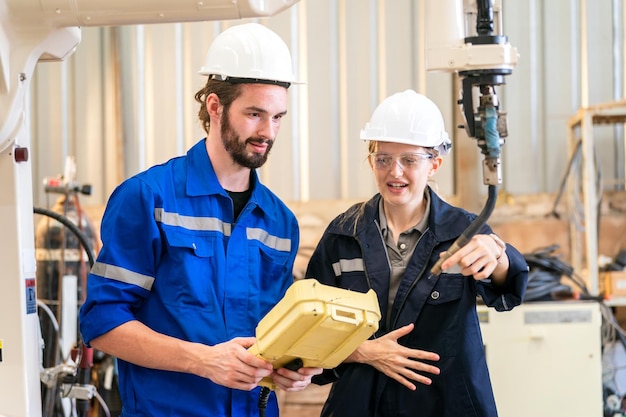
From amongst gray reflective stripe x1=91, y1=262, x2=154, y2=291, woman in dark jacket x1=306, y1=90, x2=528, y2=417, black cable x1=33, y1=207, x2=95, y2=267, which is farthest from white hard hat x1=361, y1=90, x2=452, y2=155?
black cable x1=33, y1=207, x2=95, y2=267

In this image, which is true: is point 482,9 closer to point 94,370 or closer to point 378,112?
point 378,112

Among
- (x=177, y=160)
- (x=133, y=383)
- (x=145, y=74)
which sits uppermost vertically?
(x=145, y=74)

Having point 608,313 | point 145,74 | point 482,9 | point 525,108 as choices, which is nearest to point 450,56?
point 482,9

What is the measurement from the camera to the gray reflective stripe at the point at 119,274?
1589 mm

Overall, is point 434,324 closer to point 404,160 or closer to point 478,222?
point 404,160

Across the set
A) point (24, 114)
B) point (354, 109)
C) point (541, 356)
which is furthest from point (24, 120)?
point (354, 109)

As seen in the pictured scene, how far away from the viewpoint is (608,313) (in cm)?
355

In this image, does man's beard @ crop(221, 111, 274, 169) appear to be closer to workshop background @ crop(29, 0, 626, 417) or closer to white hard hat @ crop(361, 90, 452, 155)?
white hard hat @ crop(361, 90, 452, 155)

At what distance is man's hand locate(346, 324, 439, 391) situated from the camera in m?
1.75

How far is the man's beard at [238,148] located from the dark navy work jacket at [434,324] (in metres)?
0.36

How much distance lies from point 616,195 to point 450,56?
10.6 feet

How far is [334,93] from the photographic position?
14.7ft

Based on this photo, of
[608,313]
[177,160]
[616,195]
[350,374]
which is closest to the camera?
[177,160]

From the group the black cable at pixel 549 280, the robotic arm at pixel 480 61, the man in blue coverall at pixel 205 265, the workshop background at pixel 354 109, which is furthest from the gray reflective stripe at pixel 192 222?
the workshop background at pixel 354 109
